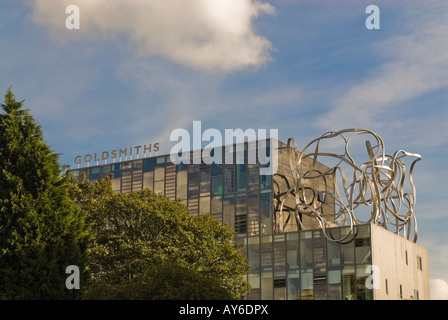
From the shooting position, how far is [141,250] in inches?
1929

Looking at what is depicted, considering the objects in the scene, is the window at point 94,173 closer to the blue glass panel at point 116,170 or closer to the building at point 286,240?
the blue glass panel at point 116,170

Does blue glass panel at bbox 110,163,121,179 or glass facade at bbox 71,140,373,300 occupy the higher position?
blue glass panel at bbox 110,163,121,179

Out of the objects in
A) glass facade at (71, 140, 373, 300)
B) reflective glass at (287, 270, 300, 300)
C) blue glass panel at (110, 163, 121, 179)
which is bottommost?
reflective glass at (287, 270, 300, 300)

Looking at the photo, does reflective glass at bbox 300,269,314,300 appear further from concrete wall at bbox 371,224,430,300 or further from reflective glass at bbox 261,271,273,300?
concrete wall at bbox 371,224,430,300

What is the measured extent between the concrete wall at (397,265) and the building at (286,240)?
89 millimetres

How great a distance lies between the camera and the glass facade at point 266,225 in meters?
61.9

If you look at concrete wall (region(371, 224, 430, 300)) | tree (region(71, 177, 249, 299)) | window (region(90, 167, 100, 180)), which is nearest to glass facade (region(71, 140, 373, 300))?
window (region(90, 167, 100, 180))

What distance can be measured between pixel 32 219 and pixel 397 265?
3719 cm

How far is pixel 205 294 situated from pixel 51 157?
42.2 ft

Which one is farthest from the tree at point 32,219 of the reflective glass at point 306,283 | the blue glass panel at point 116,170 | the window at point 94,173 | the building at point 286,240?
the window at point 94,173

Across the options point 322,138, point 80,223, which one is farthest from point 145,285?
point 322,138

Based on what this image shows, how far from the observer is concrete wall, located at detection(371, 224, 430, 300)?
60688 millimetres

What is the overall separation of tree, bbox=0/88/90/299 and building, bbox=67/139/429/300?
26.5 metres

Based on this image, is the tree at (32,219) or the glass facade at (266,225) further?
the glass facade at (266,225)
